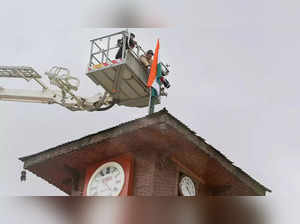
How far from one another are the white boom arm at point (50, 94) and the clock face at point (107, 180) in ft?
20.5

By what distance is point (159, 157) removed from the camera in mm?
11430

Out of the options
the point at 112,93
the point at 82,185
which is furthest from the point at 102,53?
the point at 82,185

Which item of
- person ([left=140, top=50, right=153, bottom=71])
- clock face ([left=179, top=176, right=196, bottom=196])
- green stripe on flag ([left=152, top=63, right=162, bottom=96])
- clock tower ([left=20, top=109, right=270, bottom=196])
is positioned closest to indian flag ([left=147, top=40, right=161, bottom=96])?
green stripe on flag ([left=152, top=63, right=162, bottom=96])

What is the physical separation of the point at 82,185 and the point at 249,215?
33.5 ft

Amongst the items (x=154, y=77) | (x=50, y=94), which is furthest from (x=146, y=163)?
(x=50, y=94)

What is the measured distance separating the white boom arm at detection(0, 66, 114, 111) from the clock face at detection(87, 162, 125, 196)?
6.26m

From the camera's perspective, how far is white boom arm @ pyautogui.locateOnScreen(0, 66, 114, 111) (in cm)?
1809

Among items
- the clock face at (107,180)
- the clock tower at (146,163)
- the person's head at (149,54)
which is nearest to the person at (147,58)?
the person's head at (149,54)

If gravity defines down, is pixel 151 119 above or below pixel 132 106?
below

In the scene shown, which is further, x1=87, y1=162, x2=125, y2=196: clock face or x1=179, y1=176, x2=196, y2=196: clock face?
x1=179, y1=176, x2=196, y2=196: clock face

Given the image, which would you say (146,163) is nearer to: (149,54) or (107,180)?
(107,180)

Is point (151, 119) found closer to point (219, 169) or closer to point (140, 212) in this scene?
point (219, 169)

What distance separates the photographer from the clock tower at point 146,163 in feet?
35.6

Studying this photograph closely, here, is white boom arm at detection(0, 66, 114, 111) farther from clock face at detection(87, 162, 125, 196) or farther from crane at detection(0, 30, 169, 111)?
clock face at detection(87, 162, 125, 196)
